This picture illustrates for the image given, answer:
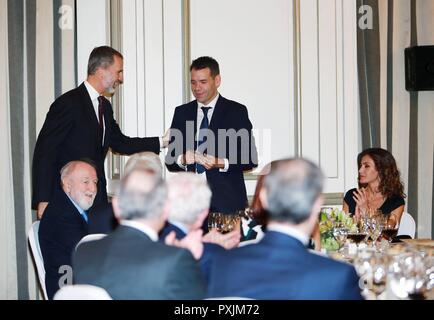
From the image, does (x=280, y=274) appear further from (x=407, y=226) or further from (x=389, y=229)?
(x=407, y=226)

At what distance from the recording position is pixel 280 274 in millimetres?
2084

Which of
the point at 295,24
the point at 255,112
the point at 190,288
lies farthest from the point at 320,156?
the point at 190,288

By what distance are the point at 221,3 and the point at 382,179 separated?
75.4 inches

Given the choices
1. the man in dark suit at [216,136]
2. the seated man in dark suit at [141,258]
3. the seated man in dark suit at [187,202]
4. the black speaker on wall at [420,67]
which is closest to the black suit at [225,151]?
the man in dark suit at [216,136]

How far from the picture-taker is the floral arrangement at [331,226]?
3.71 m

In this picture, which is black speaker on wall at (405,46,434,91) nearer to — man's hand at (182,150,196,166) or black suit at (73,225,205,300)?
man's hand at (182,150,196,166)

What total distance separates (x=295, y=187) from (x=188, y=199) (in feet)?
1.49

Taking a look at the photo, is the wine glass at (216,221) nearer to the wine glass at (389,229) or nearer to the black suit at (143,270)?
the wine glass at (389,229)

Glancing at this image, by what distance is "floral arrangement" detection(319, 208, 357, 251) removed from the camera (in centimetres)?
371

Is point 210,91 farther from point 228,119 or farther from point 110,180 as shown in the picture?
point 110,180

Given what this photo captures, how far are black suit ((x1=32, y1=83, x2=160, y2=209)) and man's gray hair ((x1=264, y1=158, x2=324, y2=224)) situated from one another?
8.91 ft

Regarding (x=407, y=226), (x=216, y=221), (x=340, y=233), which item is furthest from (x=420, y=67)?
(x=216, y=221)

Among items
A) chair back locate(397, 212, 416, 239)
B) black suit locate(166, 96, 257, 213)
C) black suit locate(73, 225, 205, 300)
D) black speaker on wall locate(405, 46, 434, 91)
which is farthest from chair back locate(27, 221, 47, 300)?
black speaker on wall locate(405, 46, 434, 91)

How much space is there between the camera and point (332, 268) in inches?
81.3
